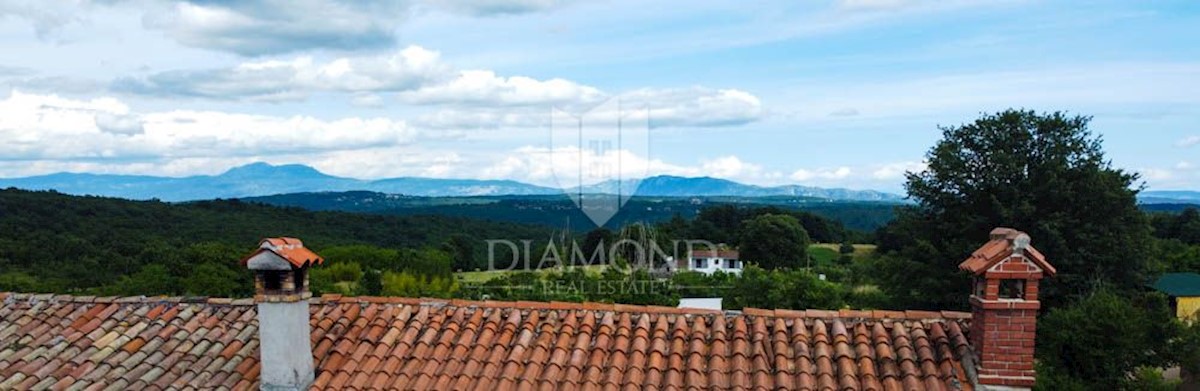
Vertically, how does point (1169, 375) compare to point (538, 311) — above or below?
below

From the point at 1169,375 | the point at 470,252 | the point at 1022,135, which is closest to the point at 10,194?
the point at 470,252

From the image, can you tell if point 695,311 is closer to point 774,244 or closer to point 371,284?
point 371,284

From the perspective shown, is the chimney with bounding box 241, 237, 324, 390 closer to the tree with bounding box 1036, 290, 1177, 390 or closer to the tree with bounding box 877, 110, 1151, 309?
the tree with bounding box 1036, 290, 1177, 390

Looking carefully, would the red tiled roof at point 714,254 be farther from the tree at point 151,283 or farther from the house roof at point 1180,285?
the tree at point 151,283

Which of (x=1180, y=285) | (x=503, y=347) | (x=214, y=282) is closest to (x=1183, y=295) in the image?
(x=1180, y=285)

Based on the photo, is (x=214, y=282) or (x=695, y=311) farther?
(x=214, y=282)

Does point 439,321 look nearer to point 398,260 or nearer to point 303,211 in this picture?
point 398,260

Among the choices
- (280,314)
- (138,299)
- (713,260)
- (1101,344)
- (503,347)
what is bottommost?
(713,260)
